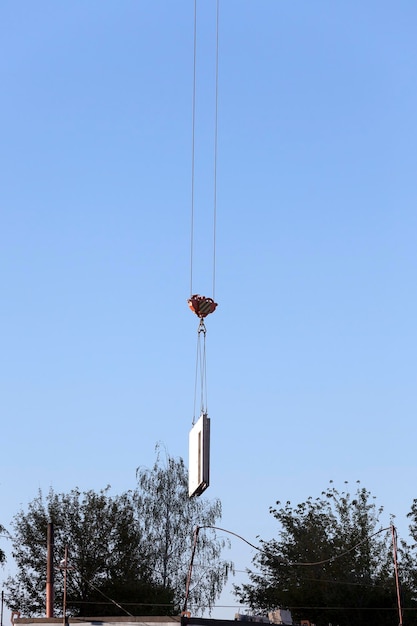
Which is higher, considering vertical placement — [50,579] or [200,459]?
[50,579]

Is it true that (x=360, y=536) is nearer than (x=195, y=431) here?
No

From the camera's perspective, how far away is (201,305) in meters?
33.1

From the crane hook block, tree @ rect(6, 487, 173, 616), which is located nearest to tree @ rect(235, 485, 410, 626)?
tree @ rect(6, 487, 173, 616)

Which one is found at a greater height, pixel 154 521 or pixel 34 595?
pixel 154 521

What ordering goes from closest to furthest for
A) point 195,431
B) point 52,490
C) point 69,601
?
point 195,431 → point 69,601 → point 52,490

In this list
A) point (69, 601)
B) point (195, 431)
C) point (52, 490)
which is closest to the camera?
point (195, 431)

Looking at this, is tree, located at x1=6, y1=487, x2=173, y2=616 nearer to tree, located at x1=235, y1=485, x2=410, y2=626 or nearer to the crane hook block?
tree, located at x1=235, y1=485, x2=410, y2=626

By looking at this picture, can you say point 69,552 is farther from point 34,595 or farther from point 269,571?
point 269,571

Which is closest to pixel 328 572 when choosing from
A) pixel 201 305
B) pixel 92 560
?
pixel 92 560

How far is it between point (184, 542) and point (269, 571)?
10.6 metres

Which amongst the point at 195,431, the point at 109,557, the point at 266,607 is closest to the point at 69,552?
the point at 109,557

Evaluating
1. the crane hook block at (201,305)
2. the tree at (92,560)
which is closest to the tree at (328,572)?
the tree at (92,560)

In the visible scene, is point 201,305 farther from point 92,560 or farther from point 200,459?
point 92,560

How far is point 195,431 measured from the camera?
102ft
